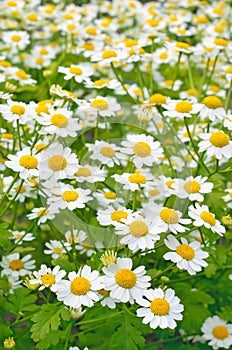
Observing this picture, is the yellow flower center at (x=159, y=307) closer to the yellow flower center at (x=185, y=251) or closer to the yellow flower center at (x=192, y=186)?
the yellow flower center at (x=185, y=251)

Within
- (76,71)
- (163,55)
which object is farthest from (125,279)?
(163,55)

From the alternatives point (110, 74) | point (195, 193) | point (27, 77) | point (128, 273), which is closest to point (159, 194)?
point (195, 193)

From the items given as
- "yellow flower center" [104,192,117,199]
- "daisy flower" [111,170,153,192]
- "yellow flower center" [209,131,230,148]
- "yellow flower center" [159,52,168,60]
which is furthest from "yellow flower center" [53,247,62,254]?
"yellow flower center" [159,52,168,60]

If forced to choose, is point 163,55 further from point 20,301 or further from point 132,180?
point 20,301

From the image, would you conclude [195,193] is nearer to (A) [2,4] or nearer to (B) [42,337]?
(B) [42,337]

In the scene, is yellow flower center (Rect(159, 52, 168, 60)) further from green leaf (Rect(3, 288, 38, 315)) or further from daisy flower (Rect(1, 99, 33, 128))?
green leaf (Rect(3, 288, 38, 315))

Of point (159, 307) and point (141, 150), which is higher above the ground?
point (141, 150)
